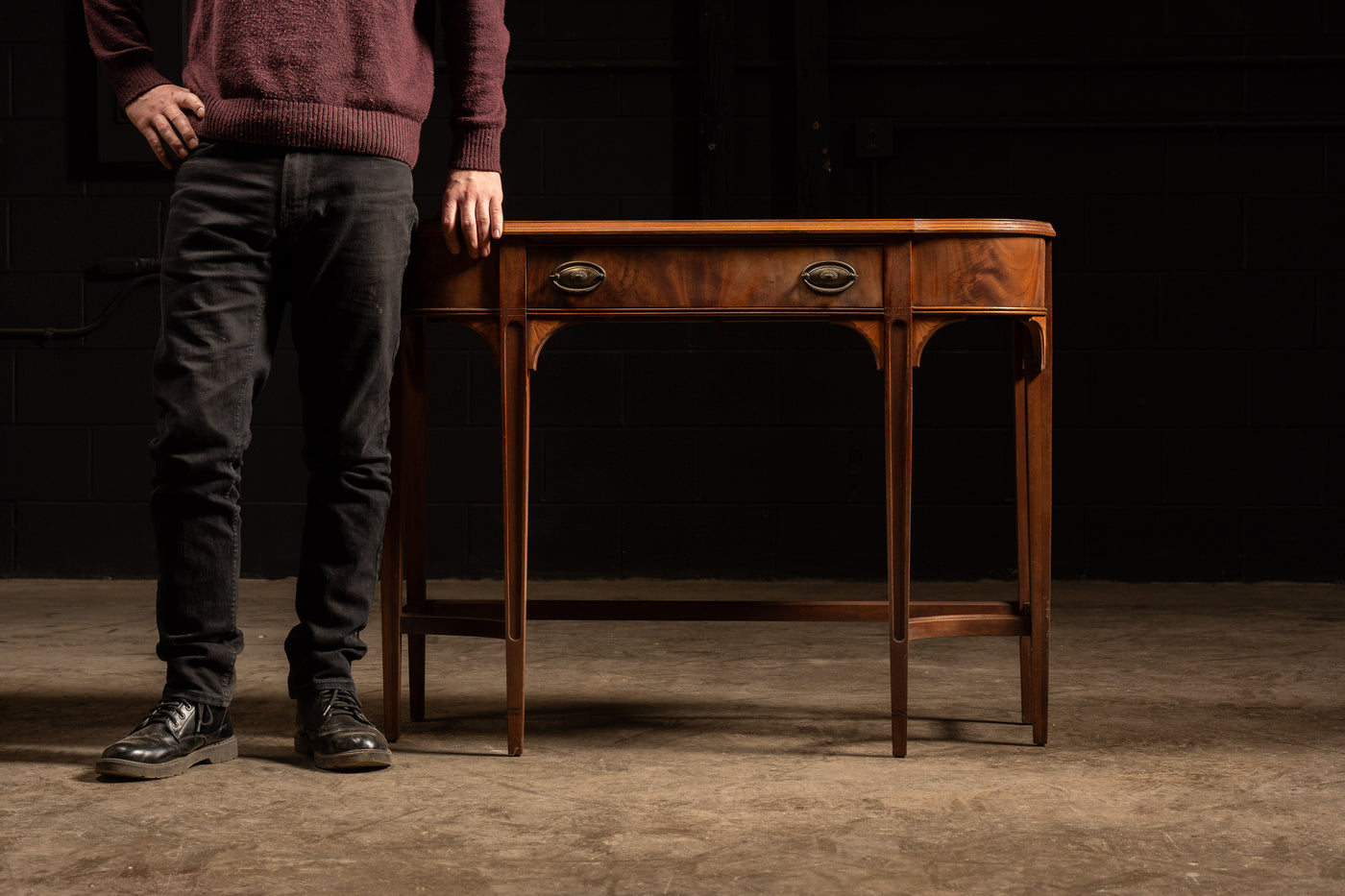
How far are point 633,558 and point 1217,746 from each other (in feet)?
7.09

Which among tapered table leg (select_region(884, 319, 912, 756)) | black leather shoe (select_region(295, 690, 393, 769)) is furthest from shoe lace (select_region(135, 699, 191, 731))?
tapered table leg (select_region(884, 319, 912, 756))

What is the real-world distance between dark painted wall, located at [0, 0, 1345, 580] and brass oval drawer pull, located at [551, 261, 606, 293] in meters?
1.96

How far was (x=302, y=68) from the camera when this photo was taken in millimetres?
1753

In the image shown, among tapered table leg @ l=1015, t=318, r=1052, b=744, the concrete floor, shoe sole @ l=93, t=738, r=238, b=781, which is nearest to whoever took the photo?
the concrete floor

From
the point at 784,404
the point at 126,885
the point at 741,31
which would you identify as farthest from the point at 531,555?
the point at 126,885

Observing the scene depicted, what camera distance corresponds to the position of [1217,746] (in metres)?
1.91

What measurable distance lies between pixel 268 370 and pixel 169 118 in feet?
1.16

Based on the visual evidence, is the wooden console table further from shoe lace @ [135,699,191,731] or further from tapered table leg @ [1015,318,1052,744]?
shoe lace @ [135,699,191,731]

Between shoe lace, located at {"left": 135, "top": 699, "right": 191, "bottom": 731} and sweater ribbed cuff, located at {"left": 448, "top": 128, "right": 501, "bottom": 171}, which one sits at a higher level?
sweater ribbed cuff, located at {"left": 448, "top": 128, "right": 501, "bottom": 171}

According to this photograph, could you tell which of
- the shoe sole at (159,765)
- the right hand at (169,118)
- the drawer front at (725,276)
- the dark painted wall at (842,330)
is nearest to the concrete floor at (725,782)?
the shoe sole at (159,765)

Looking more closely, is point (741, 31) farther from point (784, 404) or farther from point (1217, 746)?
point (1217, 746)

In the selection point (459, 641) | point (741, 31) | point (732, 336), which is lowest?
point (459, 641)

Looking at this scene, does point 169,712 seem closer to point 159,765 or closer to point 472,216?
point 159,765

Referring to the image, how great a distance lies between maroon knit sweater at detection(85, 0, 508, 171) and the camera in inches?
68.7
